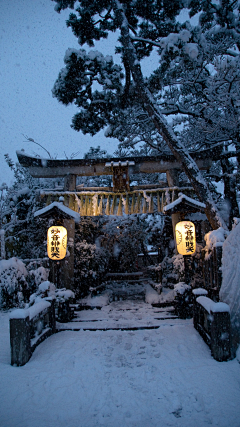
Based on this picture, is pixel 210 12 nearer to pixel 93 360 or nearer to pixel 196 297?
pixel 196 297

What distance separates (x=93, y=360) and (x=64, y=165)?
753 cm

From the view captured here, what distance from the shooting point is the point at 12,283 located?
8.47 m

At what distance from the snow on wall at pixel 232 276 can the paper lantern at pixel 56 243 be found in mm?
4517

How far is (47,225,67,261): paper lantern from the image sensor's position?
6887 millimetres

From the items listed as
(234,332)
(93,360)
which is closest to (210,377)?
(234,332)

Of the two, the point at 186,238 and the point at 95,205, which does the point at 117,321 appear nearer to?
the point at 186,238

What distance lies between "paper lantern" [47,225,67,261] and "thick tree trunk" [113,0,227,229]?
4.77 metres

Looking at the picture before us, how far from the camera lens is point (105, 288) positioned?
14031 mm

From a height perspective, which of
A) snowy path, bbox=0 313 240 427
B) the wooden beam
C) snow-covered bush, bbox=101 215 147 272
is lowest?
snowy path, bbox=0 313 240 427

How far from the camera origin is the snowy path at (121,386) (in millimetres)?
3029

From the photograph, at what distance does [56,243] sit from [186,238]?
13.1 feet

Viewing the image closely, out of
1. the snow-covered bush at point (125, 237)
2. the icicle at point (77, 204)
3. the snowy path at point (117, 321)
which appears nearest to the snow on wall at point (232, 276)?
the snowy path at point (117, 321)

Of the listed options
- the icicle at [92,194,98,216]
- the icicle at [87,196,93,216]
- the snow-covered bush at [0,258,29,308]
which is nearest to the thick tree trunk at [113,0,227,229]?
the icicle at [92,194,98,216]

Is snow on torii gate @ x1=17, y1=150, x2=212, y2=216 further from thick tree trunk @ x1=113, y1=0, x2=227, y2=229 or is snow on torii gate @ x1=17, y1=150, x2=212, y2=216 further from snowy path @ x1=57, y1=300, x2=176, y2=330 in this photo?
snowy path @ x1=57, y1=300, x2=176, y2=330
